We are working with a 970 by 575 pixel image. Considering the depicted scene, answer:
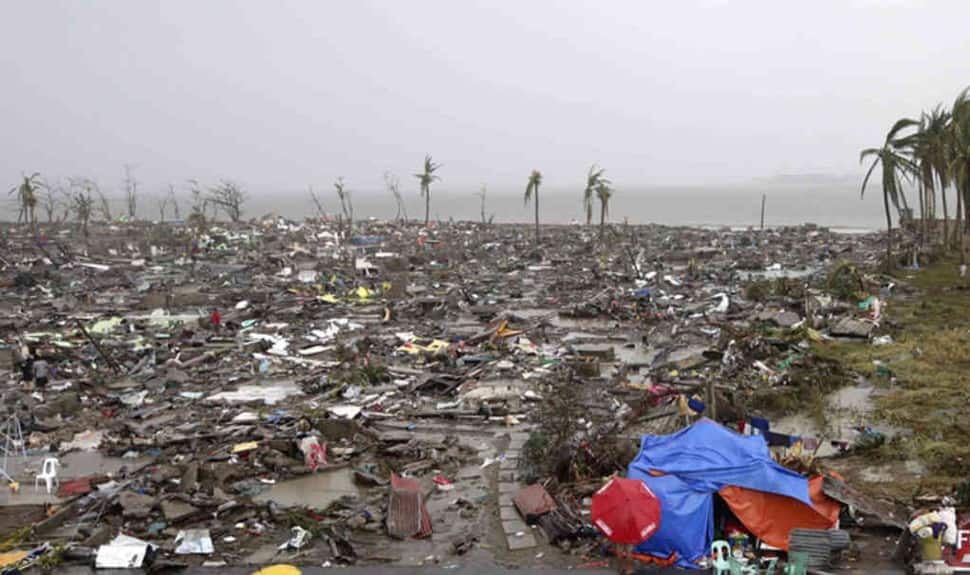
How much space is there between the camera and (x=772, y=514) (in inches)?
316

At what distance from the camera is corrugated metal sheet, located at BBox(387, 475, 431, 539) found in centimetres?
894

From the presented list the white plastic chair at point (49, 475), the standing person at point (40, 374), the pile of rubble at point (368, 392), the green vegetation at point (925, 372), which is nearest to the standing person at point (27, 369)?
the pile of rubble at point (368, 392)

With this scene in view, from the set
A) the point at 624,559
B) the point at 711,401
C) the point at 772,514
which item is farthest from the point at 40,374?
the point at 772,514

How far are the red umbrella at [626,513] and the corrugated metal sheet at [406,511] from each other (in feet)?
8.01

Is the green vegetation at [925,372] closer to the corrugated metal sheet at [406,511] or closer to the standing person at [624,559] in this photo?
the standing person at [624,559]

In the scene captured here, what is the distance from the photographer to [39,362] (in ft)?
53.3

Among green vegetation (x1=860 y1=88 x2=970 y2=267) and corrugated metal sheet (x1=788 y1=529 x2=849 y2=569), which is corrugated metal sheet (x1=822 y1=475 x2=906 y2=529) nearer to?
corrugated metal sheet (x1=788 y1=529 x2=849 y2=569)

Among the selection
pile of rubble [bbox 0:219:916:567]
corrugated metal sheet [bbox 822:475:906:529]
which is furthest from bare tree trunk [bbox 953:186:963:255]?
corrugated metal sheet [bbox 822:475:906:529]

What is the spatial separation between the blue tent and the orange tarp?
85 millimetres

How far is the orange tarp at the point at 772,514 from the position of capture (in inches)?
314

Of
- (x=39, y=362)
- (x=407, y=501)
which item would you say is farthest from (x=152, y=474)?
(x=39, y=362)

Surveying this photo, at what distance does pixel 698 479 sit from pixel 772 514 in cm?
87

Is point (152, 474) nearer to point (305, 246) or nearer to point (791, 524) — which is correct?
point (791, 524)

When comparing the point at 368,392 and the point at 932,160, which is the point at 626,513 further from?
the point at 932,160
